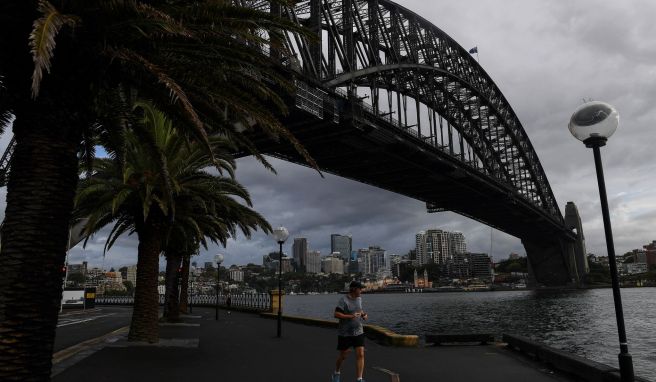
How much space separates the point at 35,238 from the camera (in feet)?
19.9

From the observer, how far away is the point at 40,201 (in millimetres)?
6156

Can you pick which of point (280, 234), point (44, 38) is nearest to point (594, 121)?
point (44, 38)

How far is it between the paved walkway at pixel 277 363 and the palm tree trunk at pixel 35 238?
3483 millimetres

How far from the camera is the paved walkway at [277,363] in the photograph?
9758 mm

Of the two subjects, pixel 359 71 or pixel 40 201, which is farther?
pixel 359 71

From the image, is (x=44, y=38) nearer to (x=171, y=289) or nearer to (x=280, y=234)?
(x=280, y=234)

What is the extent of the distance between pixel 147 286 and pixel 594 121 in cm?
1306

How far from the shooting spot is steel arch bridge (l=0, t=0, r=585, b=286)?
4147cm

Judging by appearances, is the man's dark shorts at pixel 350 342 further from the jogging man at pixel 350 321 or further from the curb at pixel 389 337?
the curb at pixel 389 337

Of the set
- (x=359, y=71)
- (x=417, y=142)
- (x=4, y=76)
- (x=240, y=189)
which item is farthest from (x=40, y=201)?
(x=417, y=142)

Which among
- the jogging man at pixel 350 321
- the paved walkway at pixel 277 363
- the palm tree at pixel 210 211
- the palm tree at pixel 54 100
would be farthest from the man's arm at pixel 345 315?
the palm tree at pixel 210 211

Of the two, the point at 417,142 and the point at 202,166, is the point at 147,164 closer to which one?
the point at 202,166

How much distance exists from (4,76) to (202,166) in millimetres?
9940

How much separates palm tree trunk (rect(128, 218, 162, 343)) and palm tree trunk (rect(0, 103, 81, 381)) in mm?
9186
